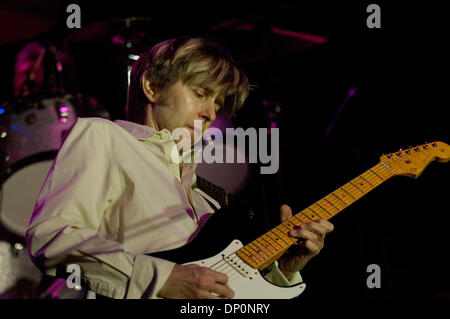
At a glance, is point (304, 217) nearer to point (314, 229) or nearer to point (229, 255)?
point (314, 229)

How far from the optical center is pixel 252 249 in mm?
1570

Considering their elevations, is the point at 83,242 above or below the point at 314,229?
above

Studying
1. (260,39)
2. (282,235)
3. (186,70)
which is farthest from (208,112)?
(260,39)

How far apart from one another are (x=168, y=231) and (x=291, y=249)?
558mm

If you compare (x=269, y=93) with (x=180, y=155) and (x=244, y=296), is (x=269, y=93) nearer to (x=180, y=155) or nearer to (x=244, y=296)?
(x=180, y=155)

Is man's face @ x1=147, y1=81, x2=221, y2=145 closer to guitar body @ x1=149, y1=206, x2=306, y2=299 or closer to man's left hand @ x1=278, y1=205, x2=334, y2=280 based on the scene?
guitar body @ x1=149, y1=206, x2=306, y2=299

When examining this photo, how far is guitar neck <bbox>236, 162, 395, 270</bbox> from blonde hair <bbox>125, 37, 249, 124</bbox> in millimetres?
752

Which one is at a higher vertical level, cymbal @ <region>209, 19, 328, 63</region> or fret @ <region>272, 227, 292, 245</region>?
cymbal @ <region>209, 19, 328, 63</region>

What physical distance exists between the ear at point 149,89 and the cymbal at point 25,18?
3.36 feet

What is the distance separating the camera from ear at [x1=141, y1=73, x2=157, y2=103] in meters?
2.09

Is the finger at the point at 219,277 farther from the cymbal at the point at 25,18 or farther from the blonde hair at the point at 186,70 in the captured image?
the cymbal at the point at 25,18

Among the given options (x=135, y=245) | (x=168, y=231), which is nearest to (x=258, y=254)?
(x=168, y=231)

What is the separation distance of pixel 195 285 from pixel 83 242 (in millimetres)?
364

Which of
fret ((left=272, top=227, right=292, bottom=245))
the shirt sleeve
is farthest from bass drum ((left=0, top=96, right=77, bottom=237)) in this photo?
fret ((left=272, top=227, right=292, bottom=245))
